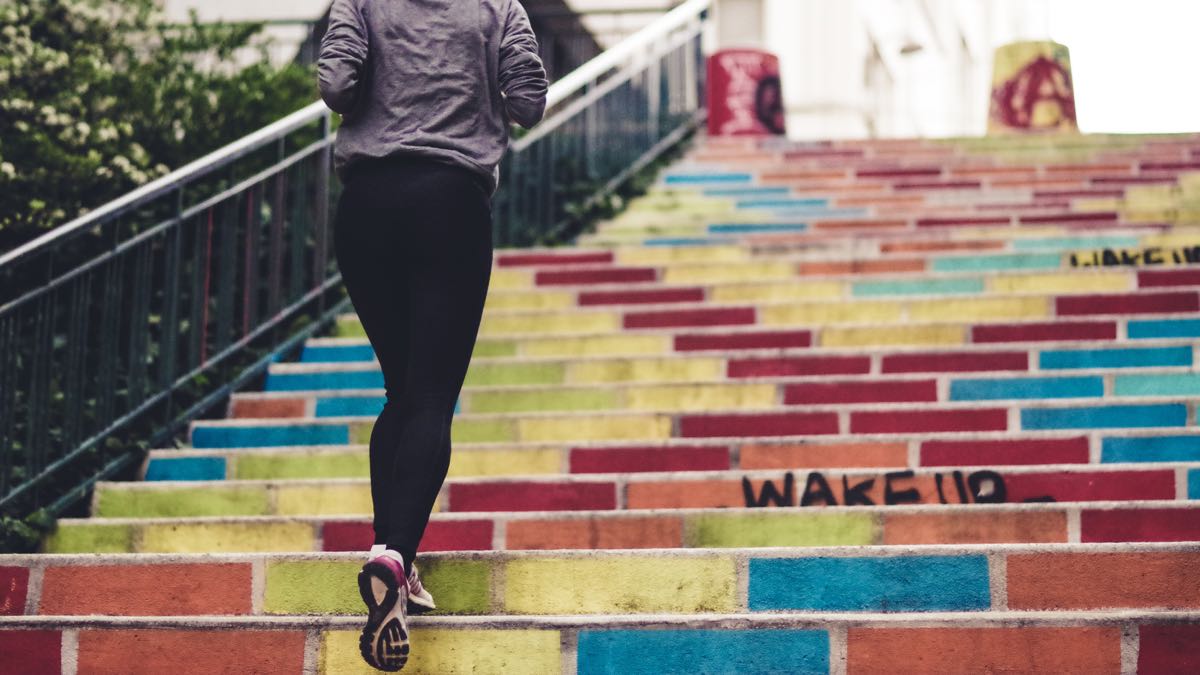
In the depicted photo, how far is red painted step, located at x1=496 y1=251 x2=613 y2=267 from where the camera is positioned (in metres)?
6.73

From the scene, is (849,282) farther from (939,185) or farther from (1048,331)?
(939,185)

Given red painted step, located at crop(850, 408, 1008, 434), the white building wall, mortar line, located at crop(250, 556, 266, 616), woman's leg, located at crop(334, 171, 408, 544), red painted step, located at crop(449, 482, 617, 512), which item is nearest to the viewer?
woman's leg, located at crop(334, 171, 408, 544)

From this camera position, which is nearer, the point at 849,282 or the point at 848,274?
the point at 849,282

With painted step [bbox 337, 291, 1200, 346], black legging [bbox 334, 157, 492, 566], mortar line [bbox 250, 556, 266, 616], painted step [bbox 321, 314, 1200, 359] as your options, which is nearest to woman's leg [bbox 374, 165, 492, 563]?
black legging [bbox 334, 157, 492, 566]

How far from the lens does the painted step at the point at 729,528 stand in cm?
338

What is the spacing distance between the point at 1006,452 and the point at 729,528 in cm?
96

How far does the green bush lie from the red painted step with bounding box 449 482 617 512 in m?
2.40

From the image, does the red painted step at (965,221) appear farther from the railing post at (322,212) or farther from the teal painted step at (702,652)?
the teal painted step at (702,652)

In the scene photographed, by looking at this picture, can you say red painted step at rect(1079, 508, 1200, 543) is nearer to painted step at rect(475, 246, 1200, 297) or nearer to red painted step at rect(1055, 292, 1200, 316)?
red painted step at rect(1055, 292, 1200, 316)

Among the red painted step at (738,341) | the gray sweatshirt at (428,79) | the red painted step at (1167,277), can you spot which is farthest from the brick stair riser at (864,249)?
the gray sweatshirt at (428,79)

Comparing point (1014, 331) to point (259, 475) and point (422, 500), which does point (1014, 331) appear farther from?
point (422, 500)

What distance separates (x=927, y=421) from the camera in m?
4.49

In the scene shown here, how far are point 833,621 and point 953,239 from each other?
3.97 meters

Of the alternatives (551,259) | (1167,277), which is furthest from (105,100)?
(1167,277)
